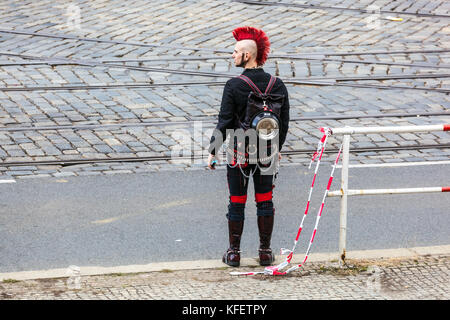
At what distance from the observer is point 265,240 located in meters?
6.87

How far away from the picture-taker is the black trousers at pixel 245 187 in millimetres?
6723

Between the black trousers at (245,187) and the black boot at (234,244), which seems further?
the black boot at (234,244)

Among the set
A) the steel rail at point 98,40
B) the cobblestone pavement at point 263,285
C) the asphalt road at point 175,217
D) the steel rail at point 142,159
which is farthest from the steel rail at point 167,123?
the cobblestone pavement at point 263,285

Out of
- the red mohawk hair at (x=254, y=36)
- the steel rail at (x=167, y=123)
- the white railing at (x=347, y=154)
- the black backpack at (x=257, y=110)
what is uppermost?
the red mohawk hair at (x=254, y=36)

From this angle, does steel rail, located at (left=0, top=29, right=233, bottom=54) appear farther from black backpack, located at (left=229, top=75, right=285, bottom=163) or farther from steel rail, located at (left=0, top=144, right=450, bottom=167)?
black backpack, located at (left=229, top=75, right=285, bottom=163)

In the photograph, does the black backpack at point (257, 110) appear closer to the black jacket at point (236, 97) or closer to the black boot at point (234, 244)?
the black jacket at point (236, 97)

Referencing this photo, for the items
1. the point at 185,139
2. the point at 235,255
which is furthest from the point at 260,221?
the point at 185,139

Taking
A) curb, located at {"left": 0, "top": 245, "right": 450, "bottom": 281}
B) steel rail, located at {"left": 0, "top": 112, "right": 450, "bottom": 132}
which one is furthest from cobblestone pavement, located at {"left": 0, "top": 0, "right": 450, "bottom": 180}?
curb, located at {"left": 0, "top": 245, "right": 450, "bottom": 281}

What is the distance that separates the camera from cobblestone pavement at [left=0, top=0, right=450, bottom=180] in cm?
1062

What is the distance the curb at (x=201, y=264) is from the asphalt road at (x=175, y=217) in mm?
272

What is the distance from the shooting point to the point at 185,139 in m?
10.8
